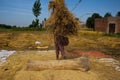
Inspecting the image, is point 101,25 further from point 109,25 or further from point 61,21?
point 61,21

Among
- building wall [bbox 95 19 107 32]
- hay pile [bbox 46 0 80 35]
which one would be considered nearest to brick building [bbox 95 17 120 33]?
building wall [bbox 95 19 107 32]

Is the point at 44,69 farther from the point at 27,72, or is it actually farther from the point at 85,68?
the point at 85,68

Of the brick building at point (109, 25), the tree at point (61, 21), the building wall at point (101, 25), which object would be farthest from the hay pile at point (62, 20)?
the building wall at point (101, 25)

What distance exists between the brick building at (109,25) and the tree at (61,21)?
2306 centimetres

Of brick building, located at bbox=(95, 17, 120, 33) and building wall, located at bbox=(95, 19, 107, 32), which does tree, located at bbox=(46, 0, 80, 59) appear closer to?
brick building, located at bbox=(95, 17, 120, 33)

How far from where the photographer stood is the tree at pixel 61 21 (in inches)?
284

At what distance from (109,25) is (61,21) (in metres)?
24.3

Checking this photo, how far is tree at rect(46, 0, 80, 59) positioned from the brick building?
23062 mm

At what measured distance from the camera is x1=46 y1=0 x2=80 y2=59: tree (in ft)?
23.7

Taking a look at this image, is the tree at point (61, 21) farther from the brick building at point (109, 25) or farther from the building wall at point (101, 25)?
the building wall at point (101, 25)

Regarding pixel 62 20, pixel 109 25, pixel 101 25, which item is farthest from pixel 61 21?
pixel 101 25

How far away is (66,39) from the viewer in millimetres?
7602

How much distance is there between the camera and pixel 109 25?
100ft

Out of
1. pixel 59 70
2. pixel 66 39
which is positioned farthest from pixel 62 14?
pixel 59 70
